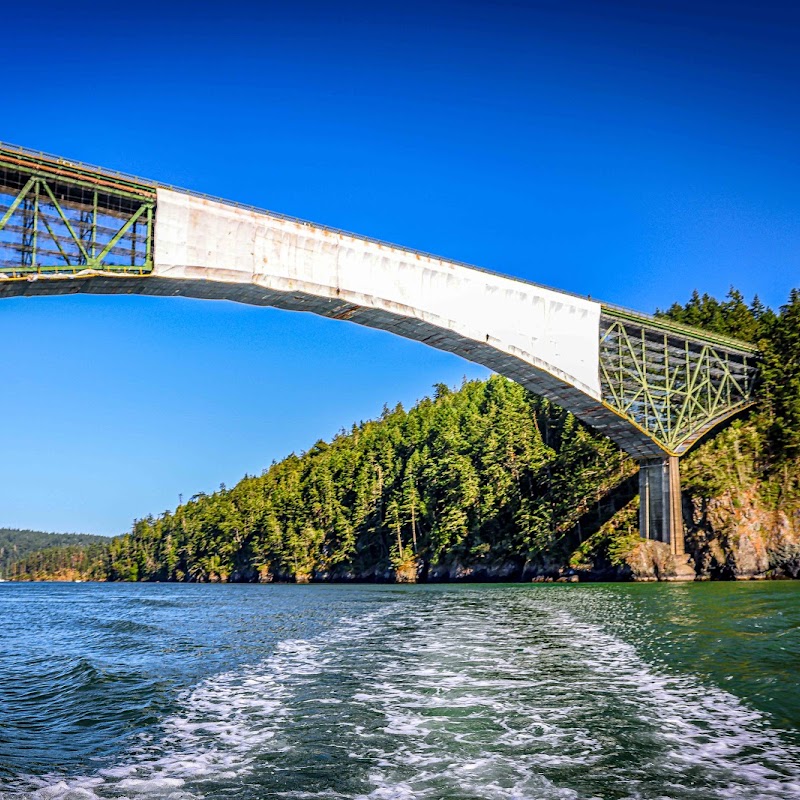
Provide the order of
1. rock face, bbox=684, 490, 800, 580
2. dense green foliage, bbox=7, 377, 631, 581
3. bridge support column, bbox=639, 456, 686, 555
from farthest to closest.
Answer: dense green foliage, bbox=7, 377, 631, 581 → bridge support column, bbox=639, 456, 686, 555 → rock face, bbox=684, 490, 800, 580

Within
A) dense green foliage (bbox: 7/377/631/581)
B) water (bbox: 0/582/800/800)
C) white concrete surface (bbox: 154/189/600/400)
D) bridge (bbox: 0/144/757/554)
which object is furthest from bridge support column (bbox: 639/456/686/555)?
water (bbox: 0/582/800/800)

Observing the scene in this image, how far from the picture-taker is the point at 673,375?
185 feet

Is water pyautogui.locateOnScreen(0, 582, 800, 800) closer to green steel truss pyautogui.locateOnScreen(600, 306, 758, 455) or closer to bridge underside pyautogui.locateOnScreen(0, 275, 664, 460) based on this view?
bridge underside pyautogui.locateOnScreen(0, 275, 664, 460)

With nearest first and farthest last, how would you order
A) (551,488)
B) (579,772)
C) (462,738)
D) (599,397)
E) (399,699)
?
(579,772)
(462,738)
(399,699)
(599,397)
(551,488)

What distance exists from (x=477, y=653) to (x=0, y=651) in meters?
12.5

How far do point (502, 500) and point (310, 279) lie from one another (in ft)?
184

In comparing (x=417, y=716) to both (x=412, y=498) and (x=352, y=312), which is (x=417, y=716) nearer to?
(x=352, y=312)

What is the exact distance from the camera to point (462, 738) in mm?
8555

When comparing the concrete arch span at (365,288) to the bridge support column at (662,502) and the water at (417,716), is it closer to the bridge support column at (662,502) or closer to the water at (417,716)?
the bridge support column at (662,502)

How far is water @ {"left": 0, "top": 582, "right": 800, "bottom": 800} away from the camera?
703 centimetres

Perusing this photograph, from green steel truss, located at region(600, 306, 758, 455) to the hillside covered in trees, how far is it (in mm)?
2378

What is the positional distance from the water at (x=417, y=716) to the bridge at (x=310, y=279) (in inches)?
561

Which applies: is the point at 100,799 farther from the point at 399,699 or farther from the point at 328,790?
the point at 399,699

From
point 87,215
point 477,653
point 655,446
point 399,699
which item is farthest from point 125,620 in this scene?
point 655,446
